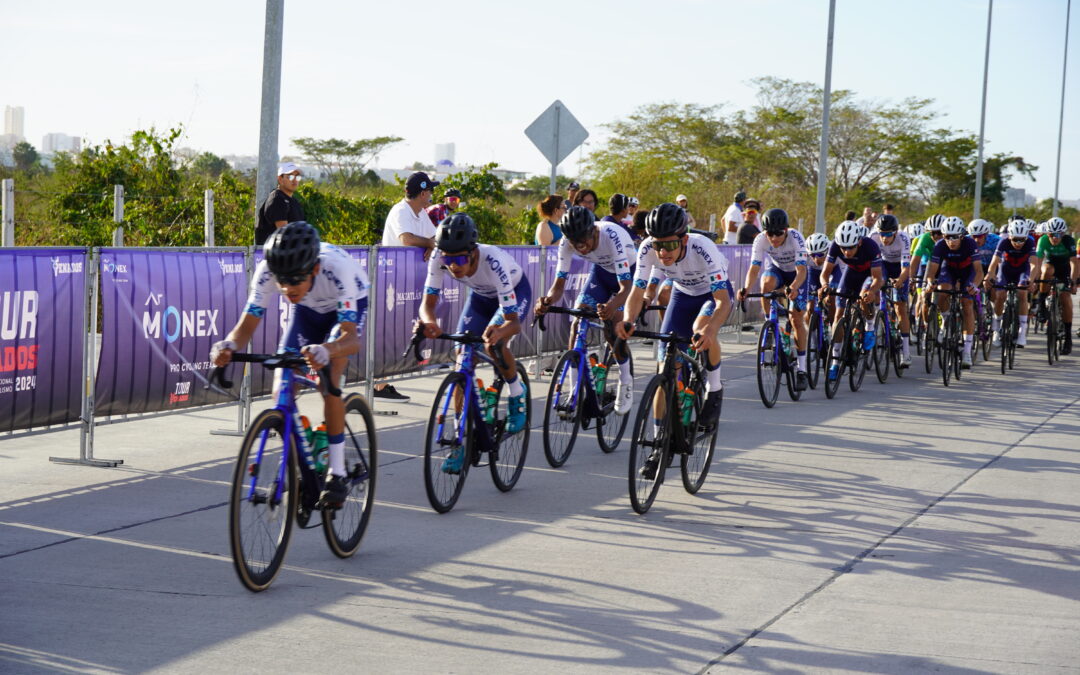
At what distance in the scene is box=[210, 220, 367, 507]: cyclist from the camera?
6.04 m

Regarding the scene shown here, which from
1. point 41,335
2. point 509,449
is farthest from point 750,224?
point 41,335

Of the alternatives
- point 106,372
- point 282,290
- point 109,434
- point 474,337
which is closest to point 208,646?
point 282,290

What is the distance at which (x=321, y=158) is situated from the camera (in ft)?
240

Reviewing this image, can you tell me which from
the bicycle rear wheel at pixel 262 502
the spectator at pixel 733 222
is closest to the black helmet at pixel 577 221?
the bicycle rear wheel at pixel 262 502

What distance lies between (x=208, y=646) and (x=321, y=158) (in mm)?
69771

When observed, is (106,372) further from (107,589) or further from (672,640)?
(672,640)

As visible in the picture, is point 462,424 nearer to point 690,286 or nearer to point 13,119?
point 690,286

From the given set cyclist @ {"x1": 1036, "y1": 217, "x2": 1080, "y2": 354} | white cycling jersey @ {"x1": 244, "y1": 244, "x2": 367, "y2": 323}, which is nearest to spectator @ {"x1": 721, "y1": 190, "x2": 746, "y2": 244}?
cyclist @ {"x1": 1036, "y1": 217, "x2": 1080, "y2": 354}

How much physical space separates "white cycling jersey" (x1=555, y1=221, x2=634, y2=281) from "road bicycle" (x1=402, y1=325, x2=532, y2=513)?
74.5 inches

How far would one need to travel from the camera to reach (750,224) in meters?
21.2

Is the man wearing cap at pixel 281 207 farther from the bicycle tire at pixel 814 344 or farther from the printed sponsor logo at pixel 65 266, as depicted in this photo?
the bicycle tire at pixel 814 344

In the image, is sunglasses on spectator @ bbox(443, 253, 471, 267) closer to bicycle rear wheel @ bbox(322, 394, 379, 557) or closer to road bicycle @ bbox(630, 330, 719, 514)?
road bicycle @ bbox(630, 330, 719, 514)

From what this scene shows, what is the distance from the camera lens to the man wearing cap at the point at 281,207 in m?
11.5

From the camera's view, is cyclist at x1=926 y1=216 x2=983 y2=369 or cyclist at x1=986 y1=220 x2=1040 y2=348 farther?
cyclist at x1=986 y1=220 x2=1040 y2=348
